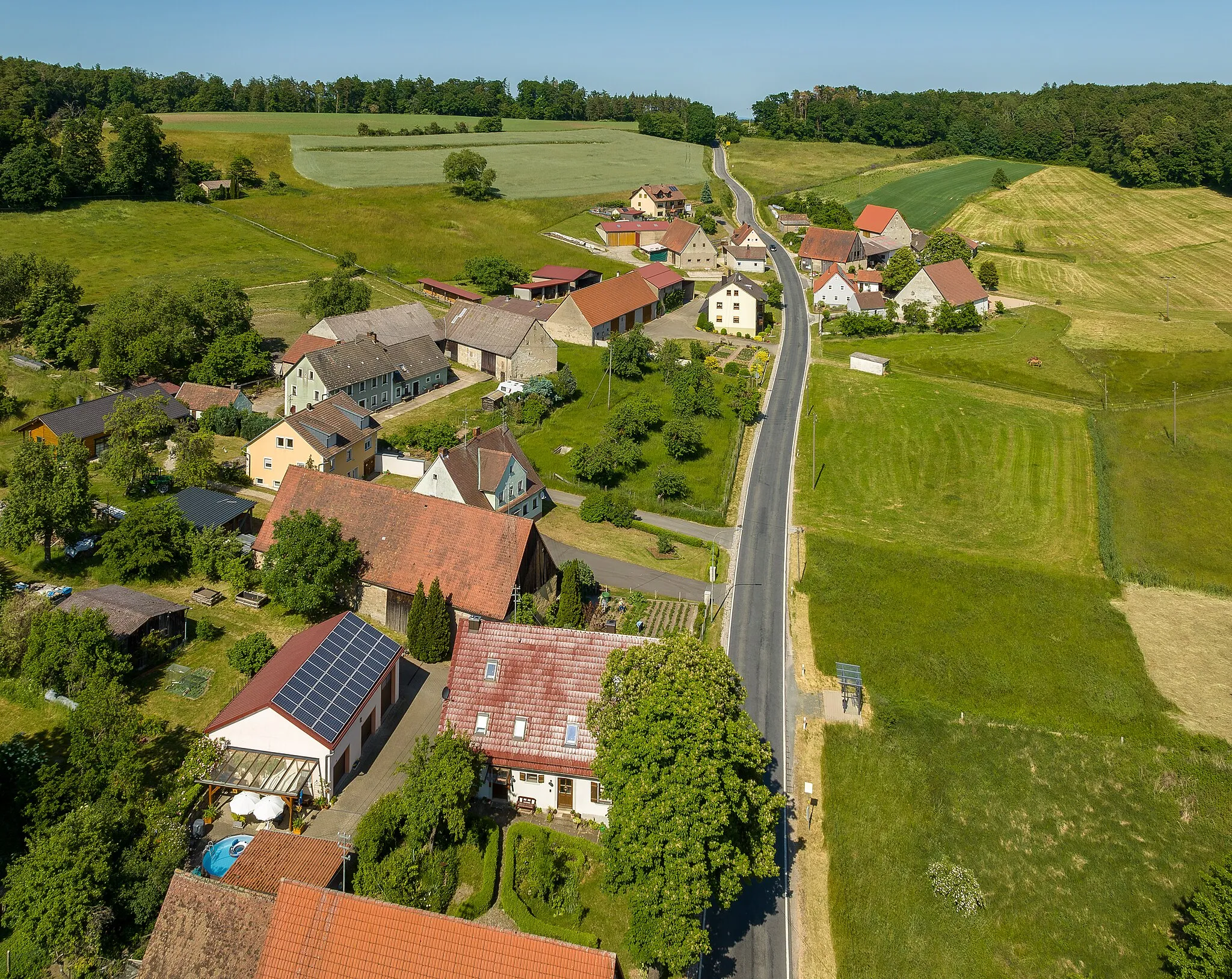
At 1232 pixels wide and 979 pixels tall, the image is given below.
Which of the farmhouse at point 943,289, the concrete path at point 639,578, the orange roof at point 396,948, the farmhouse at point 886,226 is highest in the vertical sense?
the farmhouse at point 886,226

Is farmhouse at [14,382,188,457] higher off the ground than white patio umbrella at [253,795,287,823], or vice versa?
farmhouse at [14,382,188,457]

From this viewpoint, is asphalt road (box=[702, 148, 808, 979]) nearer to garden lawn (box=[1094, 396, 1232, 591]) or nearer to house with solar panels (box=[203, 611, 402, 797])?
house with solar panels (box=[203, 611, 402, 797])

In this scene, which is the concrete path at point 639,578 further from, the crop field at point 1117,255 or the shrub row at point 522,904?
the crop field at point 1117,255

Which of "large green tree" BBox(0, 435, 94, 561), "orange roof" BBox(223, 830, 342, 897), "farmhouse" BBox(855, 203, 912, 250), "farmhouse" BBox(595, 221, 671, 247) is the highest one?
"farmhouse" BBox(855, 203, 912, 250)

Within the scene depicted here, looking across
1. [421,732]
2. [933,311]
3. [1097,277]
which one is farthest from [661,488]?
[1097,277]

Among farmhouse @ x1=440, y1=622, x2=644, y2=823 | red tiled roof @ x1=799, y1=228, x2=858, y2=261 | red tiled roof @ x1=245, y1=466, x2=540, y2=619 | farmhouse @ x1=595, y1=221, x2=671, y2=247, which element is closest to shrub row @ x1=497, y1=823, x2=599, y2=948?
farmhouse @ x1=440, y1=622, x2=644, y2=823

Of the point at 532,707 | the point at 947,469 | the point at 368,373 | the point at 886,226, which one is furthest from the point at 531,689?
the point at 886,226

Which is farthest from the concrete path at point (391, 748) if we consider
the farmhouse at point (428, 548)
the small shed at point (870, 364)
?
the small shed at point (870, 364)
